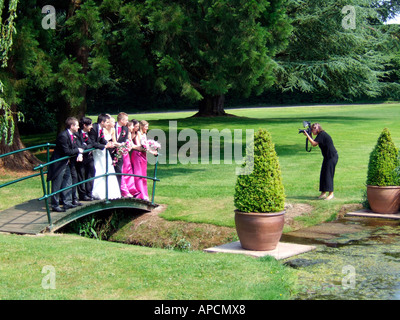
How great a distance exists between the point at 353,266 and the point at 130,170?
6.37 metres

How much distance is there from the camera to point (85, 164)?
11469mm

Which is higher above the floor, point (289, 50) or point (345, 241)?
point (289, 50)

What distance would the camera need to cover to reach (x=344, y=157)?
69.1ft

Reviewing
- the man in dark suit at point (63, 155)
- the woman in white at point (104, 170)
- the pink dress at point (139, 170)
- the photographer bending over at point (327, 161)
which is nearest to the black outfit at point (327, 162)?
the photographer bending over at point (327, 161)

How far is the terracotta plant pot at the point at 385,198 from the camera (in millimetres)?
11898

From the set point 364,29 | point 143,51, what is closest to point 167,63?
point 143,51

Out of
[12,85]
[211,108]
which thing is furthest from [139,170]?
[211,108]

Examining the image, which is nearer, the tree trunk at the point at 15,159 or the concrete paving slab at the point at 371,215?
the concrete paving slab at the point at 371,215

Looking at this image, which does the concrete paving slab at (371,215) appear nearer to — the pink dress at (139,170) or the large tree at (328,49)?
the pink dress at (139,170)

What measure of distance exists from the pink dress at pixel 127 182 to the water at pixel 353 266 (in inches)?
179

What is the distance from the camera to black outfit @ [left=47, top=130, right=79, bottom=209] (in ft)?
34.7

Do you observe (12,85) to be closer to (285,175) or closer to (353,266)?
(285,175)
